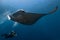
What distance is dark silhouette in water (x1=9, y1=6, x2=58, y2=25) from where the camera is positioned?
4.54 feet

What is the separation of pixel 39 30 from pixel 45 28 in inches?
3.0

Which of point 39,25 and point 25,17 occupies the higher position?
point 25,17

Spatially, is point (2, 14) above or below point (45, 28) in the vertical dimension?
above

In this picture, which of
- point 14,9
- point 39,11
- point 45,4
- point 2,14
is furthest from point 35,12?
point 2,14

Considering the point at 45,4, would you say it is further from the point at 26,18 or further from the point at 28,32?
the point at 28,32

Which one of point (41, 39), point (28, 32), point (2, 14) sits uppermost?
point (2, 14)

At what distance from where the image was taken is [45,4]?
1.40 m

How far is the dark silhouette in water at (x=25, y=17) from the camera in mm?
1385

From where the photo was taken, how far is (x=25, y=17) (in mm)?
1402

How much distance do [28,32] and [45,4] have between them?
0.39 m

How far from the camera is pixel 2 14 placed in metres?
1.41

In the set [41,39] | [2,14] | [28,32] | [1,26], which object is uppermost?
[2,14]

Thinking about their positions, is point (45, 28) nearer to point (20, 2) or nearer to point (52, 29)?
point (52, 29)

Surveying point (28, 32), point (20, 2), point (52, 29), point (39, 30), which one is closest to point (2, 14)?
point (20, 2)
